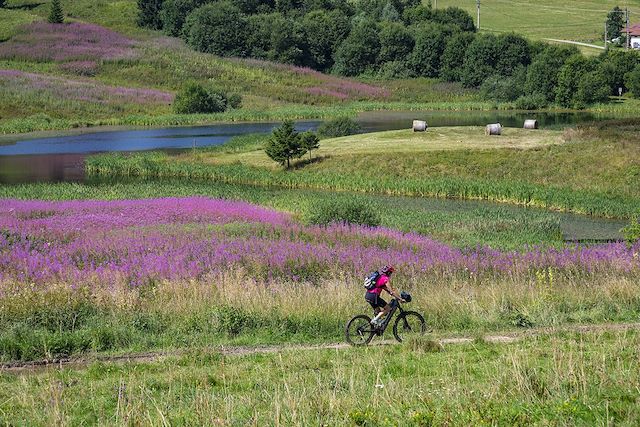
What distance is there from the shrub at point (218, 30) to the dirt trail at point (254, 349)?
121804 mm

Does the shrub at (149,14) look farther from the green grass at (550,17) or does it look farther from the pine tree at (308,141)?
the pine tree at (308,141)

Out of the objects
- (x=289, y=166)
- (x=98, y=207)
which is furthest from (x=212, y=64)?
(x=98, y=207)

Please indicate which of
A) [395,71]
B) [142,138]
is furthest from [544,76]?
[142,138]

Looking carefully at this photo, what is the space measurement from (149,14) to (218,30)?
68.4ft

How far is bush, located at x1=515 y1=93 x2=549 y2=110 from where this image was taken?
329ft

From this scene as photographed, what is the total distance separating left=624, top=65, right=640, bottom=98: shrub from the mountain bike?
94.6 metres

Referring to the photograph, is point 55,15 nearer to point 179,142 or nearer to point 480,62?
point 480,62

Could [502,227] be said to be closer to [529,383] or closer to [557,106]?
[529,383]

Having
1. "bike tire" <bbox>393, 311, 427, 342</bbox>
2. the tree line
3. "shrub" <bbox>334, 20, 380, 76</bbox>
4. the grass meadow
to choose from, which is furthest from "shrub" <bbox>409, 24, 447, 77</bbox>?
"bike tire" <bbox>393, 311, 427, 342</bbox>

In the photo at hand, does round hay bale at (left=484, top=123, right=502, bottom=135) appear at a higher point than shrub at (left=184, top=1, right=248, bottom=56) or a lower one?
lower

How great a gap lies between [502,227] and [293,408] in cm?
2454

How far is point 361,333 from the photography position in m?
14.7

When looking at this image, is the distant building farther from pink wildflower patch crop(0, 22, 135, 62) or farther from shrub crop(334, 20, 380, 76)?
pink wildflower patch crop(0, 22, 135, 62)

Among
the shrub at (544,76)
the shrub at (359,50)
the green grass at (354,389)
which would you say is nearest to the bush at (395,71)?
the shrub at (359,50)
